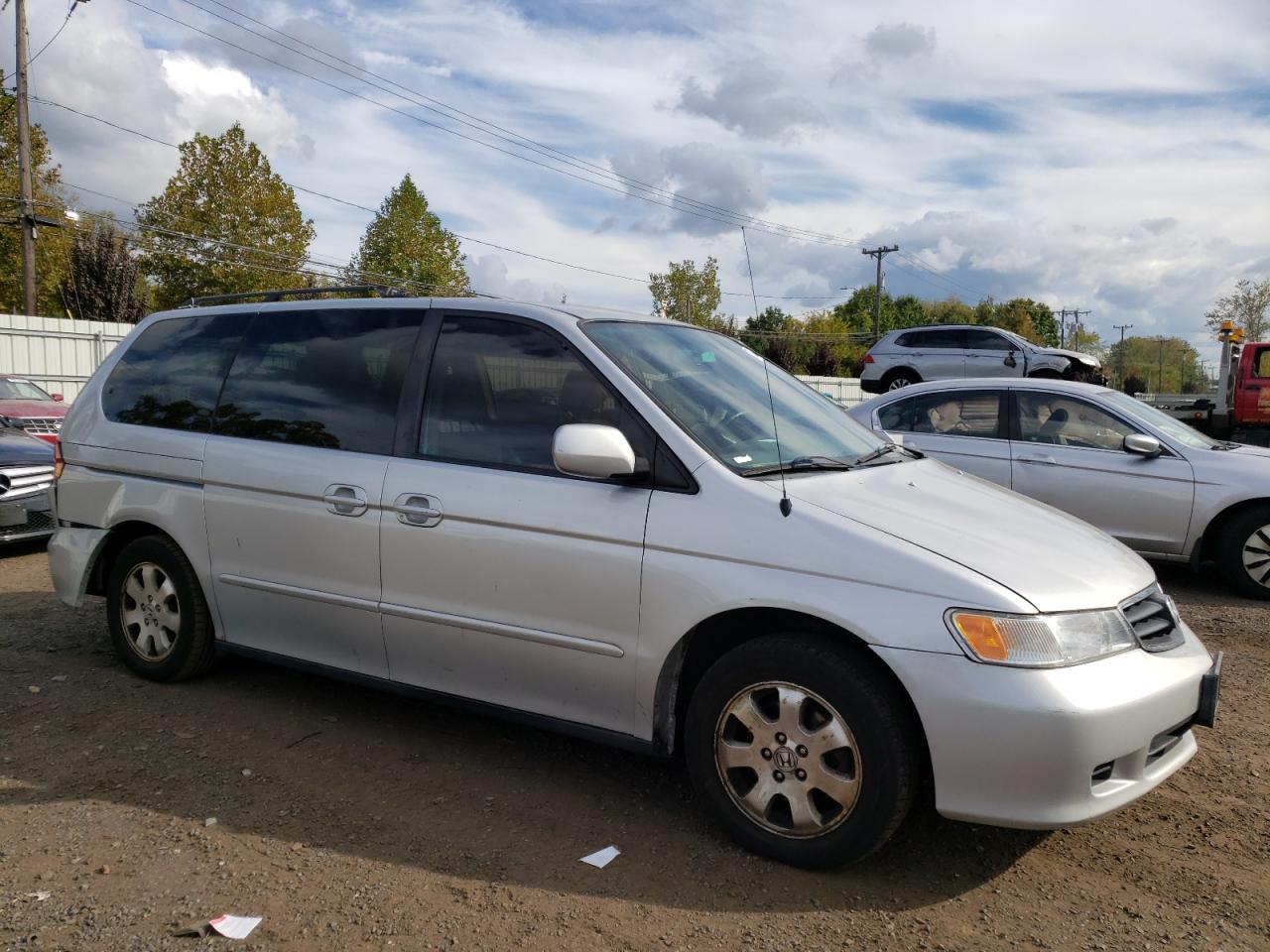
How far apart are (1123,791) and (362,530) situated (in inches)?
109

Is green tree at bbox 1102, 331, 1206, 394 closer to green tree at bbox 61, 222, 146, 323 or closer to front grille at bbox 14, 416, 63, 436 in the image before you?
green tree at bbox 61, 222, 146, 323

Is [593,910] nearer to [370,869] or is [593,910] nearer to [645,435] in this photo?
[370,869]

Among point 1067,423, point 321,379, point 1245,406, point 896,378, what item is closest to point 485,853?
point 321,379

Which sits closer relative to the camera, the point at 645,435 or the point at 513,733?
the point at 645,435

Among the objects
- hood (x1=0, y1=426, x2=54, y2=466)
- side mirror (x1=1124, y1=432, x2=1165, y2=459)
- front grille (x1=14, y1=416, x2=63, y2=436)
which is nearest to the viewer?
side mirror (x1=1124, y1=432, x2=1165, y2=459)

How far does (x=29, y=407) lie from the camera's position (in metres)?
12.8

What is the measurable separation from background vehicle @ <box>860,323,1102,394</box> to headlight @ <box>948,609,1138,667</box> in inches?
655

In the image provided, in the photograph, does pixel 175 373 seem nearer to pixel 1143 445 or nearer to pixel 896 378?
pixel 1143 445

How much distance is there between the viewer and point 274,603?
4219 mm

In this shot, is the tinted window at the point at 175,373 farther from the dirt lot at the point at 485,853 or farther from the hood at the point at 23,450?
the hood at the point at 23,450

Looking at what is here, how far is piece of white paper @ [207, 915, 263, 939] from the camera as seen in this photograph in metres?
2.74

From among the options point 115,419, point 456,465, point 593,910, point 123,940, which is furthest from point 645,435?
point 115,419

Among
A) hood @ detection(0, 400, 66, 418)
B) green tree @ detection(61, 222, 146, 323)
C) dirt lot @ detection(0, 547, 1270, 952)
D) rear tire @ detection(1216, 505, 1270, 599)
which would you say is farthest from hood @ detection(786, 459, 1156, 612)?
green tree @ detection(61, 222, 146, 323)

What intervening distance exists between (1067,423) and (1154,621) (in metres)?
4.76
